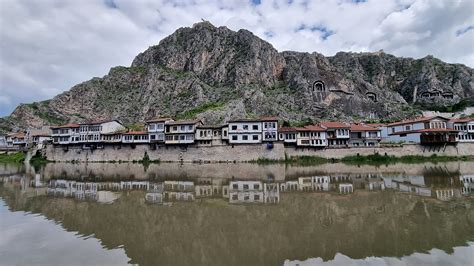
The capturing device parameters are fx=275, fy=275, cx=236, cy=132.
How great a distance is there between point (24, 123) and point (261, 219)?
108m

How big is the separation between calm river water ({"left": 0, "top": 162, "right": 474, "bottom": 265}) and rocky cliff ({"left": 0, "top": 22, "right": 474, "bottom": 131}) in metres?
56.9

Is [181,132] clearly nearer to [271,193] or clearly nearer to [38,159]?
[38,159]

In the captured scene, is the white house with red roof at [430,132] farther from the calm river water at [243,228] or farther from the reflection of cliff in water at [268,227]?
the reflection of cliff in water at [268,227]

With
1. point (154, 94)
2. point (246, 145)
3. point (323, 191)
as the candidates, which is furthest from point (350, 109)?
point (323, 191)

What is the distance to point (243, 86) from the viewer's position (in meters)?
91.1

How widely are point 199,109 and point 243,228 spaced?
225 ft

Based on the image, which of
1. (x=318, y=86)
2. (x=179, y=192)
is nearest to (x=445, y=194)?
(x=179, y=192)

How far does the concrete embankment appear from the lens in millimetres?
52500

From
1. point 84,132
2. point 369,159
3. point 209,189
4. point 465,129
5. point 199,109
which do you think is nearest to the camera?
point 209,189

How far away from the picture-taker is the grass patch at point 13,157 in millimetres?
65562

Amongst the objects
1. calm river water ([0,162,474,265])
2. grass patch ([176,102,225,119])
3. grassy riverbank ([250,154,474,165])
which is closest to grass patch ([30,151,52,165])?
grass patch ([176,102,225,119])

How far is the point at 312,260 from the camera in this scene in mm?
9219

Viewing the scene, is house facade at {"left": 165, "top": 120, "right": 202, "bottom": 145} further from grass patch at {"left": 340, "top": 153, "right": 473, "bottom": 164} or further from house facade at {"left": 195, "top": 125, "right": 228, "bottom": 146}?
grass patch at {"left": 340, "top": 153, "right": 473, "bottom": 164}

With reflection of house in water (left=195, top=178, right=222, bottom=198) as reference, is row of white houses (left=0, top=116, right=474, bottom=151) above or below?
above
